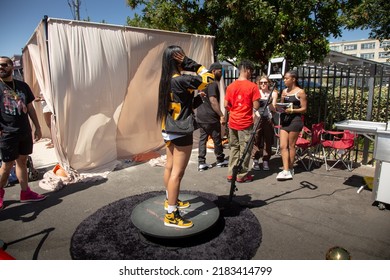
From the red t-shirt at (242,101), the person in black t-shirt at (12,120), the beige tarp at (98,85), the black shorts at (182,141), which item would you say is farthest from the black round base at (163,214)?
the beige tarp at (98,85)

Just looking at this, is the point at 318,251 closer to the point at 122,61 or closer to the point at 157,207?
the point at 157,207

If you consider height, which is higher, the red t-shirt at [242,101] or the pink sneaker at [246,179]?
the red t-shirt at [242,101]

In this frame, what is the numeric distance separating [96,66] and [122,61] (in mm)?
581

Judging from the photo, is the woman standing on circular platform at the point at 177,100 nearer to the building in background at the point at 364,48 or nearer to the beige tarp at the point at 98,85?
the beige tarp at the point at 98,85

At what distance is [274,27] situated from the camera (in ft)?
19.7

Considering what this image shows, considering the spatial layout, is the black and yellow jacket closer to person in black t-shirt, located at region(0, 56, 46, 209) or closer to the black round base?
the black round base

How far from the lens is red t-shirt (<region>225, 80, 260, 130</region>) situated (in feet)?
14.4

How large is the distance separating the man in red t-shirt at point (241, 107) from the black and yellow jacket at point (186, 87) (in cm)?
167

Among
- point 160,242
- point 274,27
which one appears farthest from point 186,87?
point 274,27

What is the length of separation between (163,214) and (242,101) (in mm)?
2196

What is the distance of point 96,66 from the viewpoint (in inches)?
208

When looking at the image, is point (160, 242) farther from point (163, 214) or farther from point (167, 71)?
point (167, 71)

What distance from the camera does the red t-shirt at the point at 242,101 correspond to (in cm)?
439
